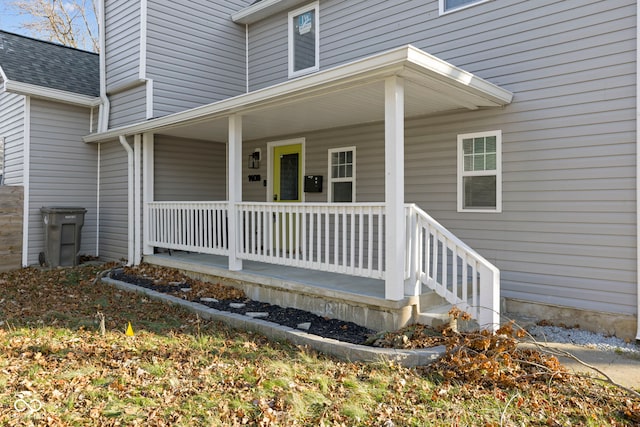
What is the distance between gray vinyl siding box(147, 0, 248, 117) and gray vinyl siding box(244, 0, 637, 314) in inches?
171

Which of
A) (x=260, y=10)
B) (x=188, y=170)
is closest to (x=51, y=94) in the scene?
(x=188, y=170)

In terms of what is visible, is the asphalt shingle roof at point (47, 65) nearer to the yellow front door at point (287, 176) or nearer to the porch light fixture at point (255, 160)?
the porch light fixture at point (255, 160)

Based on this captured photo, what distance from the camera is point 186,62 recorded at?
9078 mm

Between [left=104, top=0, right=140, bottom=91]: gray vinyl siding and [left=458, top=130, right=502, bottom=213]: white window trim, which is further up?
[left=104, top=0, right=140, bottom=91]: gray vinyl siding

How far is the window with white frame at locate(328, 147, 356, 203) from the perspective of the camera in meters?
7.53

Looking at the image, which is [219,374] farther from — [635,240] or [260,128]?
[260,128]

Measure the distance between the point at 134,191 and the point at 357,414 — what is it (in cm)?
674

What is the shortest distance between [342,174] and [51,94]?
19.3 ft

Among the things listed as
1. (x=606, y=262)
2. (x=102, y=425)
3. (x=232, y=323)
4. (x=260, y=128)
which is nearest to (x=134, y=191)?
(x=260, y=128)

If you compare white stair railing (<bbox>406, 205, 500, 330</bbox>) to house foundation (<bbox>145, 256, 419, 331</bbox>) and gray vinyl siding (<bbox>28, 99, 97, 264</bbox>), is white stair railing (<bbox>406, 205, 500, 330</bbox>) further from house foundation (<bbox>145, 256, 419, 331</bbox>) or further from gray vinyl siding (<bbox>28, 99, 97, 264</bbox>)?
gray vinyl siding (<bbox>28, 99, 97, 264</bbox>)

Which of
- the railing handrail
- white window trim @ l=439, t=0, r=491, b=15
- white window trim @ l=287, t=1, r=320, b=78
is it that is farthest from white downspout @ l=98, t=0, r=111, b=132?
the railing handrail

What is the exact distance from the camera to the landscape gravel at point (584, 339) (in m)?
4.61

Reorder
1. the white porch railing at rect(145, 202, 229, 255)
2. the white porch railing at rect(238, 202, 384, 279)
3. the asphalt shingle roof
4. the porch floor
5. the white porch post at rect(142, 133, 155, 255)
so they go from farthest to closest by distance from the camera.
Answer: the asphalt shingle roof → the white porch post at rect(142, 133, 155, 255) → the white porch railing at rect(145, 202, 229, 255) → the porch floor → the white porch railing at rect(238, 202, 384, 279)

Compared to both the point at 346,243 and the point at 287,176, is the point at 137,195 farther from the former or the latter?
the point at 346,243
